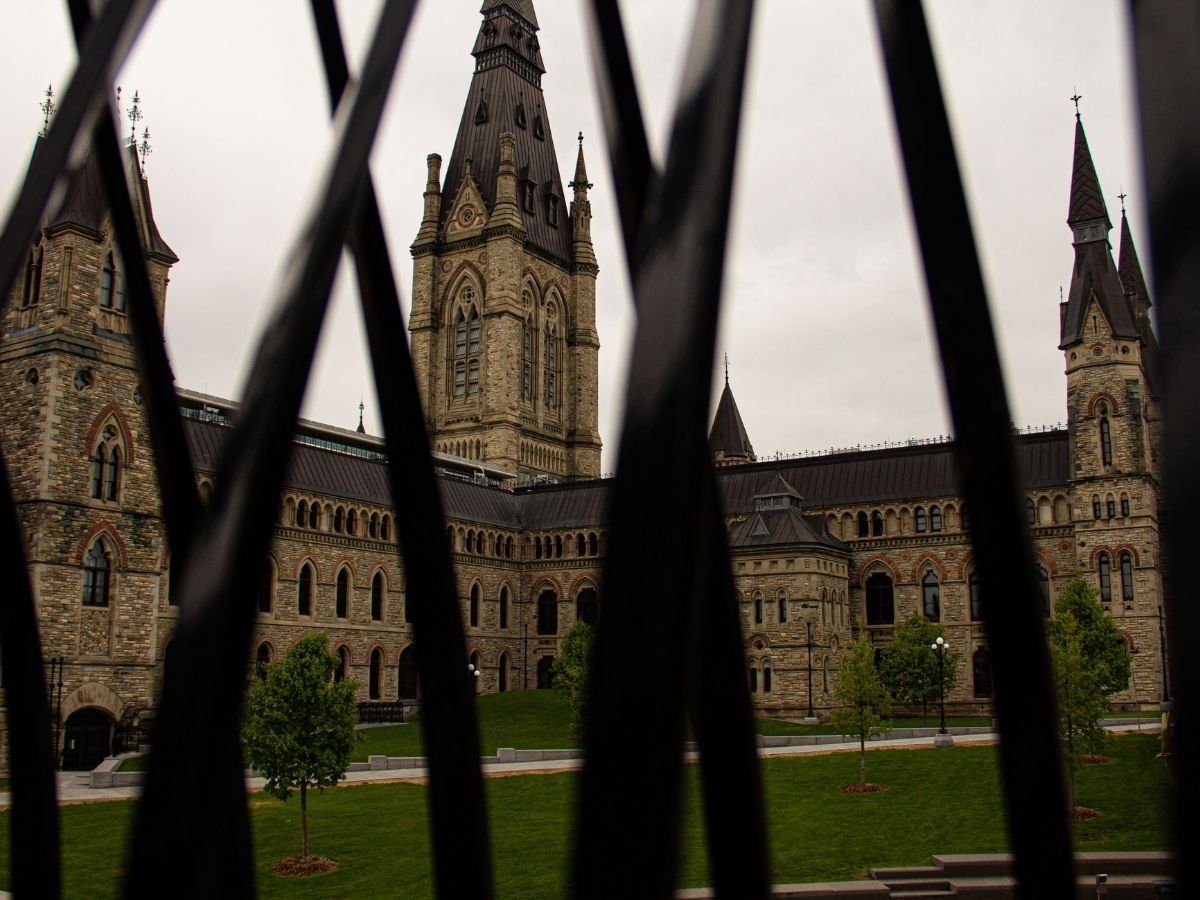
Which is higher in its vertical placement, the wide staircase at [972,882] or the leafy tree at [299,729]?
the leafy tree at [299,729]

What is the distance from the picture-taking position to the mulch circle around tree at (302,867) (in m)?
18.0

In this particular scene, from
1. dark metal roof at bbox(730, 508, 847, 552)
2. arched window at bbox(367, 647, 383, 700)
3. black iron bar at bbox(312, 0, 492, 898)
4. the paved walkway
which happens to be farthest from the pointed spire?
black iron bar at bbox(312, 0, 492, 898)

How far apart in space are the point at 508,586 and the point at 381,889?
4366 centimetres

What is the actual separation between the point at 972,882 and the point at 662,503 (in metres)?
14.3

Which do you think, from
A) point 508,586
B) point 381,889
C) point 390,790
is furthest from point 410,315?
point 381,889

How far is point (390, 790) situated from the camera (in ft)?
81.6

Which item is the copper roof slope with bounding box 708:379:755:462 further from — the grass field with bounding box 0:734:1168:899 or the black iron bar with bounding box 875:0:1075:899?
the black iron bar with bounding box 875:0:1075:899

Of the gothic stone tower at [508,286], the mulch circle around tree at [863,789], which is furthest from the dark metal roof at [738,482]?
the mulch circle around tree at [863,789]

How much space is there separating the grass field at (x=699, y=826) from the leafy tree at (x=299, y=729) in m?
1.09

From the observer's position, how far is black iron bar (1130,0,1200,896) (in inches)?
89.0

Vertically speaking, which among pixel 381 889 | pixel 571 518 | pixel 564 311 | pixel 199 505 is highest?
pixel 564 311

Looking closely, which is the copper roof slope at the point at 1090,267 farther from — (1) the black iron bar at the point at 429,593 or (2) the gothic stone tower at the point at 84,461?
(1) the black iron bar at the point at 429,593

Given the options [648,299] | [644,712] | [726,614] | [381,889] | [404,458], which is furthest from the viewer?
[381,889]

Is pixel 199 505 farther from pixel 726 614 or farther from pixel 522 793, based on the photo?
pixel 522 793
